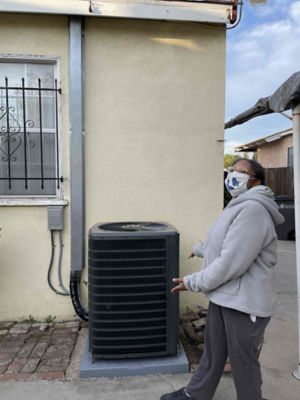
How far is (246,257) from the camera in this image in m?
1.73

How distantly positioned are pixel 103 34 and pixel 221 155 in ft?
5.96

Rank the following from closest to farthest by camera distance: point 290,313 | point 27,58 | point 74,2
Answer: point 74,2, point 27,58, point 290,313

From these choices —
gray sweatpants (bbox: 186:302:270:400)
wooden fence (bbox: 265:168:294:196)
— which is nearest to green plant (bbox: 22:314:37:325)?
gray sweatpants (bbox: 186:302:270:400)

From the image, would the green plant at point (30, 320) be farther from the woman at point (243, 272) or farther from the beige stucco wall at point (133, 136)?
the woman at point (243, 272)

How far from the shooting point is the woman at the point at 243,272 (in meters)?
1.74

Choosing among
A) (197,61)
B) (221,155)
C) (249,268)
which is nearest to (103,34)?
(197,61)

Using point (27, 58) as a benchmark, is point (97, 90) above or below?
below

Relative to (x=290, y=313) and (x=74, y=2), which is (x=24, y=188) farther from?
(x=290, y=313)

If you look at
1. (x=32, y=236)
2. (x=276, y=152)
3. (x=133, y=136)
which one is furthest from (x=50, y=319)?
(x=276, y=152)

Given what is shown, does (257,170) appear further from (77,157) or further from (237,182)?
(77,157)

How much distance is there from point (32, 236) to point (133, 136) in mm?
1543

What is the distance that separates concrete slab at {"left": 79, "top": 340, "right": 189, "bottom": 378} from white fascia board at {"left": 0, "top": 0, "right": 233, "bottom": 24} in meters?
3.23

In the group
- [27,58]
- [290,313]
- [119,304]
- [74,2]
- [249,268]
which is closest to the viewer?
[249,268]

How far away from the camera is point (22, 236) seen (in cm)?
332
